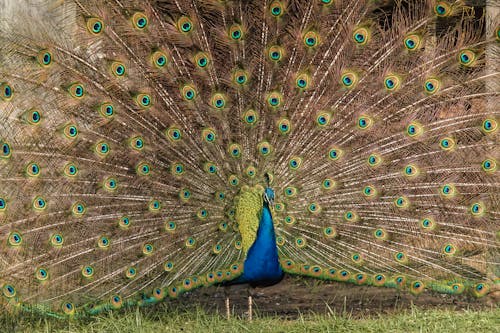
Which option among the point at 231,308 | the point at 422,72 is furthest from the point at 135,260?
the point at 422,72

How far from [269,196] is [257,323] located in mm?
804

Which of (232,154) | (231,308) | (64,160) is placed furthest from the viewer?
Answer: (231,308)

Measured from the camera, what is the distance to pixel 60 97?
4.41 meters

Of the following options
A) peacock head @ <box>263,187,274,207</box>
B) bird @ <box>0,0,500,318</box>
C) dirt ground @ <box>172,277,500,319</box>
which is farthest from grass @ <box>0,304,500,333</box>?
peacock head @ <box>263,187,274,207</box>

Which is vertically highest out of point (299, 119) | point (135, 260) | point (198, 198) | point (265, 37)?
point (265, 37)

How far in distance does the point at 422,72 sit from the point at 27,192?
2.62 meters

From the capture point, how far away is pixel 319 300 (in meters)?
5.41

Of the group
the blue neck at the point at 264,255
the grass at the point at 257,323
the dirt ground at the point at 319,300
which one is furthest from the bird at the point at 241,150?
the dirt ground at the point at 319,300

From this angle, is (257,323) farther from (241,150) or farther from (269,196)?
(241,150)

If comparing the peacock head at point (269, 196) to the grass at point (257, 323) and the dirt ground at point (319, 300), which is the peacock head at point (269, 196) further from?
the dirt ground at point (319, 300)

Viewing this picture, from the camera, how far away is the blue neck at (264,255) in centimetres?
461

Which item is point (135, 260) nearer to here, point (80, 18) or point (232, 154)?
point (232, 154)

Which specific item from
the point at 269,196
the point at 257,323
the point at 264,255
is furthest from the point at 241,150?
the point at 257,323

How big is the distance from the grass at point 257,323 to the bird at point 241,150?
116 millimetres
